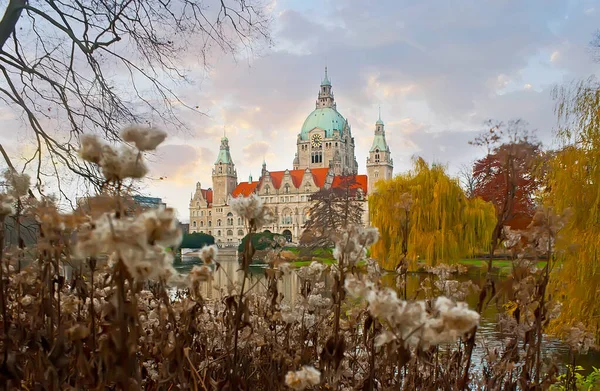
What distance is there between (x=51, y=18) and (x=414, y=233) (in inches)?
532

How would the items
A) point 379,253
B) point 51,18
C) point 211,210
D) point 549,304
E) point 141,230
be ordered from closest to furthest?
point 141,230, point 549,304, point 51,18, point 379,253, point 211,210

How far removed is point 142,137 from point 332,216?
8201mm

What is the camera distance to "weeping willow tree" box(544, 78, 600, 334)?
25.4 ft

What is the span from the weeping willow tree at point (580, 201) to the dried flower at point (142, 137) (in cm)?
737

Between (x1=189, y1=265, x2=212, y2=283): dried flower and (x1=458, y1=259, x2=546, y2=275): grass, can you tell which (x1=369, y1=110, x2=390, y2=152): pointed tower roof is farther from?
(x1=189, y1=265, x2=212, y2=283): dried flower

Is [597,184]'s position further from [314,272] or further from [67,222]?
[67,222]

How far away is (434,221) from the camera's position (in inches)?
715

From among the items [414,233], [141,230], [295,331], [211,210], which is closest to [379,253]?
[414,233]

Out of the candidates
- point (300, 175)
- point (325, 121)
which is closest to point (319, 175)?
point (300, 175)

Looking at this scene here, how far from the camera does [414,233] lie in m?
17.7

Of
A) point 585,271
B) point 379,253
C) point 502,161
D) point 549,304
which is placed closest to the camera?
point 502,161

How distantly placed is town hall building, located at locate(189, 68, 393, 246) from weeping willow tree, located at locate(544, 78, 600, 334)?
7119 cm

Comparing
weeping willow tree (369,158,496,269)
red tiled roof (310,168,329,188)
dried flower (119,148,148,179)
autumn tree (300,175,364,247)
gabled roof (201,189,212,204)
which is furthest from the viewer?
gabled roof (201,189,212,204)

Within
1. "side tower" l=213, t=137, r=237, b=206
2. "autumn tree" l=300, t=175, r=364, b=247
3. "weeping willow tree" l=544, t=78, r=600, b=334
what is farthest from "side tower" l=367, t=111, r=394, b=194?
"weeping willow tree" l=544, t=78, r=600, b=334
